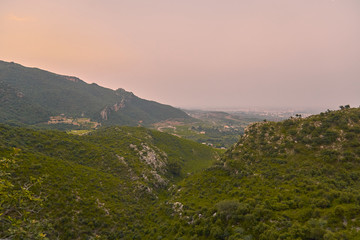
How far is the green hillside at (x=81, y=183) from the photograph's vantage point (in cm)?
3156

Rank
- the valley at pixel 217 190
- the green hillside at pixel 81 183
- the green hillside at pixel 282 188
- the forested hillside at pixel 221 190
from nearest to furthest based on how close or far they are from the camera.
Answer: the green hillside at pixel 282 188, the valley at pixel 217 190, the forested hillside at pixel 221 190, the green hillside at pixel 81 183

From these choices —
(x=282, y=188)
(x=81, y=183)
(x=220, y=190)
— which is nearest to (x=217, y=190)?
(x=220, y=190)

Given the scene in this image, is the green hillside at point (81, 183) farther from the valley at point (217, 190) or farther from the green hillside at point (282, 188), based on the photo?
the green hillside at point (282, 188)

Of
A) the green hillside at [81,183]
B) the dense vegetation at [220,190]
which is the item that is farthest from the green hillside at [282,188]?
the green hillside at [81,183]

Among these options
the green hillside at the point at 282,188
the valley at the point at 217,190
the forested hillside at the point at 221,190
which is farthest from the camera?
the forested hillside at the point at 221,190

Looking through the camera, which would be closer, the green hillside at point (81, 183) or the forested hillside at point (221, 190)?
the forested hillside at point (221, 190)

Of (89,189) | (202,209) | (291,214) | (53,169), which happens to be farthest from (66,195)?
(291,214)

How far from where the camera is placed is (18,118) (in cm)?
17388

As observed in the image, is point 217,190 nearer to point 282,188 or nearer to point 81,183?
point 282,188

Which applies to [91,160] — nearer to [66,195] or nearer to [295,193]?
[66,195]

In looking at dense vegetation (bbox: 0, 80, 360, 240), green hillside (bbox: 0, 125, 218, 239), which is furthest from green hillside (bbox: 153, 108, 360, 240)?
green hillside (bbox: 0, 125, 218, 239)

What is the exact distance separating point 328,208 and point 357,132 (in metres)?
30.2

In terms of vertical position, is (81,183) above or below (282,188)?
below

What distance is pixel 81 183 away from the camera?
4538cm
